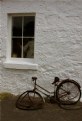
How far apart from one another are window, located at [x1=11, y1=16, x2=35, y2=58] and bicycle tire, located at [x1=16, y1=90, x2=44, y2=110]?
4.17ft

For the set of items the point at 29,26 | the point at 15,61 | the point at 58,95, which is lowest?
the point at 58,95

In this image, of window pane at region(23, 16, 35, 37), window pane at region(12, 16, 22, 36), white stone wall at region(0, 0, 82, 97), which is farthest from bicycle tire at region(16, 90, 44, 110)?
window pane at region(12, 16, 22, 36)

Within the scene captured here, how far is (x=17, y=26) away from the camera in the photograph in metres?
9.07

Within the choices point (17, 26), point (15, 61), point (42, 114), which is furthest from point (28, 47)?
point (42, 114)

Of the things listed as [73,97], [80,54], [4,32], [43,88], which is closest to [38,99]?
[43,88]

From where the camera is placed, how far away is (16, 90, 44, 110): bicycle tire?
25.6 feet

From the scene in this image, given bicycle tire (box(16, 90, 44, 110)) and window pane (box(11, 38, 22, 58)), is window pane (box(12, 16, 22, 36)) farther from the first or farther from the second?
bicycle tire (box(16, 90, 44, 110))

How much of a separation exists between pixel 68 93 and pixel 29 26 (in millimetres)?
2302

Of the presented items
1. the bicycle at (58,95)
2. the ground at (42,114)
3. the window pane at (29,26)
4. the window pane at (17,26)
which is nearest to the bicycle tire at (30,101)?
the bicycle at (58,95)

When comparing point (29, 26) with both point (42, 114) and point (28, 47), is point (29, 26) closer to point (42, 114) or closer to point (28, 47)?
point (28, 47)

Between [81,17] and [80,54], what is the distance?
3.31ft

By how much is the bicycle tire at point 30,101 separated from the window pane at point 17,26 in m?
1.89

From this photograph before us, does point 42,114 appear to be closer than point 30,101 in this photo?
Yes

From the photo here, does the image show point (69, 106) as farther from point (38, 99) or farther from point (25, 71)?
point (25, 71)
